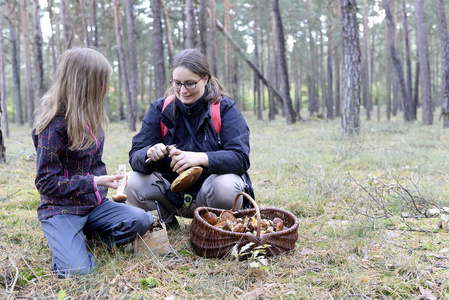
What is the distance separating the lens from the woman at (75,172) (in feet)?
7.80

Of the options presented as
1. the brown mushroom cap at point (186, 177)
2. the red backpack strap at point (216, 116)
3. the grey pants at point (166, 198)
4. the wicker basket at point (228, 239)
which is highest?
the red backpack strap at point (216, 116)

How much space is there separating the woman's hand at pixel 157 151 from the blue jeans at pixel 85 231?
1.44ft

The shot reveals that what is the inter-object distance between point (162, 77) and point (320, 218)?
32.8 ft

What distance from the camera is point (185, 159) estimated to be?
2748 mm

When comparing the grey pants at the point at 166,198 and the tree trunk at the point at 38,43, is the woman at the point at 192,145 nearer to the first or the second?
the grey pants at the point at 166,198

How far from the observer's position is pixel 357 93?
31.1 feet

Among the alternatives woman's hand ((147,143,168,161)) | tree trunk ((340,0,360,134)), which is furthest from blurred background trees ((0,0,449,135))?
woman's hand ((147,143,168,161))

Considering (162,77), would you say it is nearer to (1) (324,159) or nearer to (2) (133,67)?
(2) (133,67)

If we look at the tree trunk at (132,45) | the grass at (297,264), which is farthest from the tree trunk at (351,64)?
the tree trunk at (132,45)

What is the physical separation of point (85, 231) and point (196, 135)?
3.70 ft

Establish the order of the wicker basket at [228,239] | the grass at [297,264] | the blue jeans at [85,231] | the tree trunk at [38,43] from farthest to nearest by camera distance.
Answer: the tree trunk at [38,43] → the wicker basket at [228,239] → the blue jeans at [85,231] → the grass at [297,264]

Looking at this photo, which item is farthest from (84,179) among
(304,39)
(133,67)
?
(304,39)

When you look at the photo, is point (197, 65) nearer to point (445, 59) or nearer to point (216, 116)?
point (216, 116)

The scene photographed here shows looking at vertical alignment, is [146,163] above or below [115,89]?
below
